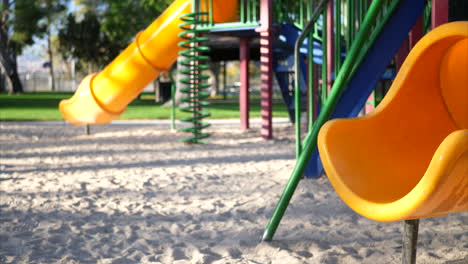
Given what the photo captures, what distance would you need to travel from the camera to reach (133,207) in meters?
4.11

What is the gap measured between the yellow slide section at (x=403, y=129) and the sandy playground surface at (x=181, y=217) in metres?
0.55

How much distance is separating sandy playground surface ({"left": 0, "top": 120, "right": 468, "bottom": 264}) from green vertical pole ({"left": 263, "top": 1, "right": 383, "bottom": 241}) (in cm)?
17

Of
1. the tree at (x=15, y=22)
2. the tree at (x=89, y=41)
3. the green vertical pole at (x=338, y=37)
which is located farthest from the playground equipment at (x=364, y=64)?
the tree at (x=89, y=41)

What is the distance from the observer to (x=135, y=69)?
841cm

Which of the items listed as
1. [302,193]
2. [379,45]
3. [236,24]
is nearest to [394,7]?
[379,45]

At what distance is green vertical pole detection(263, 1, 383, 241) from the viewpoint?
3037 millimetres

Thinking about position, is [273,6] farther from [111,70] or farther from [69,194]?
[69,194]

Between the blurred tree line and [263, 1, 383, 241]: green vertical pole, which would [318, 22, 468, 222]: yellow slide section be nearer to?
[263, 1, 383, 241]: green vertical pole

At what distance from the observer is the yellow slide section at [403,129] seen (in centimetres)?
240

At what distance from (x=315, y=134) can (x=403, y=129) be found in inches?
21.7

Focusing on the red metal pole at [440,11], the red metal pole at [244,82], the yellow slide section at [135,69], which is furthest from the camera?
the red metal pole at [244,82]

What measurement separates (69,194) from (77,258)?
1.79 metres

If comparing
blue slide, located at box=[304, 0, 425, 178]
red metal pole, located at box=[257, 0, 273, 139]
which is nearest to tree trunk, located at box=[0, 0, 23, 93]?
red metal pole, located at box=[257, 0, 273, 139]

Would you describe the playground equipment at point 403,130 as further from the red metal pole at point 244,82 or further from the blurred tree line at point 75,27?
the blurred tree line at point 75,27
